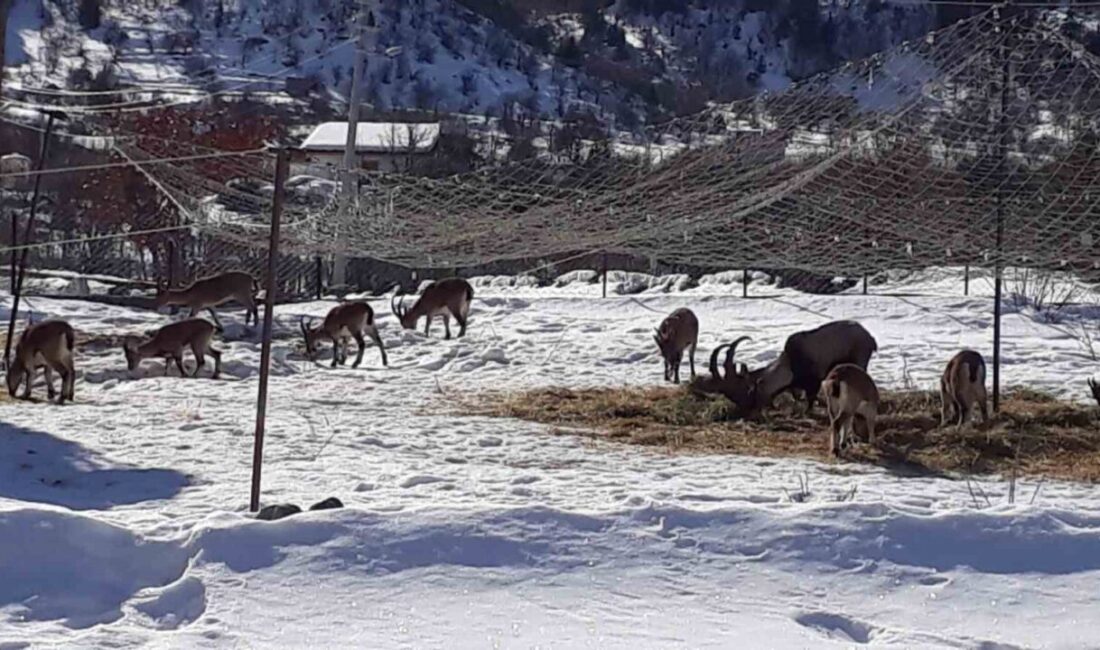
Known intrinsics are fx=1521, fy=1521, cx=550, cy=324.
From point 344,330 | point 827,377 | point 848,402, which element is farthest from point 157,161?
point 344,330

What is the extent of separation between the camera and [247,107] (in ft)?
190

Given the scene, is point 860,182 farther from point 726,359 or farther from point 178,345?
point 178,345

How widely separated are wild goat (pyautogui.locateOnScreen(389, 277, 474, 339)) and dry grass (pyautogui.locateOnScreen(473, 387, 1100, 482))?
4656mm

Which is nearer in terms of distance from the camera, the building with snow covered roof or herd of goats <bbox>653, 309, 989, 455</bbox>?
herd of goats <bbox>653, 309, 989, 455</bbox>

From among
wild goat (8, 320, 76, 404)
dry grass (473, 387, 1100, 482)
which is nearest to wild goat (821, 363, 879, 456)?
dry grass (473, 387, 1100, 482)

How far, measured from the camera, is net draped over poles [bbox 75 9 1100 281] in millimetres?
12227

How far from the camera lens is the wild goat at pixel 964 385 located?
11.4 m

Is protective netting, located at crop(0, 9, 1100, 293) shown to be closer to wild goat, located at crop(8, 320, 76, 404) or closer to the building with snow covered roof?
wild goat, located at crop(8, 320, 76, 404)

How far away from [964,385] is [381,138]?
32.2m

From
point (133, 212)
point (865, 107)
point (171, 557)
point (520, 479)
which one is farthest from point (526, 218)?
point (133, 212)

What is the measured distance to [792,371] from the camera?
1295 cm

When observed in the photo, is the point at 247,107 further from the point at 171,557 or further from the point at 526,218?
the point at 171,557

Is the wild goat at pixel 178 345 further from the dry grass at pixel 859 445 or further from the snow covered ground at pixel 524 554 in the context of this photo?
the snow covered ground at pixel 524 554

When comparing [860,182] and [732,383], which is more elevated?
[860,182]
